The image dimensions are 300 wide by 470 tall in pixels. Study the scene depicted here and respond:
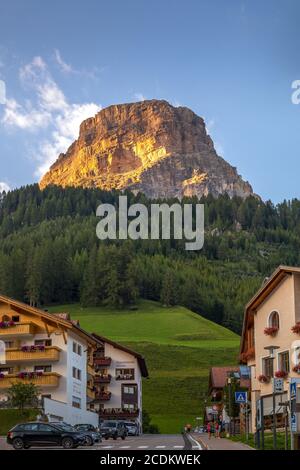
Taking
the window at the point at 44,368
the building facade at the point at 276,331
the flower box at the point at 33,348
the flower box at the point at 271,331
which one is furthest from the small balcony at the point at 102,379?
the flower box at the point at 271,331

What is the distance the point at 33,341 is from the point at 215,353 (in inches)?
2698

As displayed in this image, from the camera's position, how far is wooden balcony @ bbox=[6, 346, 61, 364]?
203ft

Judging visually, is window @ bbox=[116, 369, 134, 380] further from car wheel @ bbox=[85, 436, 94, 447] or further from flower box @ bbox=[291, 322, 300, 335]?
car wheel @ bbox=[85, 436, 94, 447]

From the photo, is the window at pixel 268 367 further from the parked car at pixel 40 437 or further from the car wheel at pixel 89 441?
the parked car at pixel 40 437

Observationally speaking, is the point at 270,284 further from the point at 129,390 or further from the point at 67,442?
the point at 129,390

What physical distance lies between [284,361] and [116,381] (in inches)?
1979

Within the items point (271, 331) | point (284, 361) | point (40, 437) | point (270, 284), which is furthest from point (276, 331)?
point (40, 437)

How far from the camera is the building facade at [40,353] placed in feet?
202

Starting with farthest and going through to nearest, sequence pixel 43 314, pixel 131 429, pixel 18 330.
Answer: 1. pixel 131 429
2. pixel 18 330
3. pixel 43 314

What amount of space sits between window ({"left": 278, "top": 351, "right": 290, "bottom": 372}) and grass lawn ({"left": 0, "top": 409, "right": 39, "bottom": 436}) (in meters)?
19.7

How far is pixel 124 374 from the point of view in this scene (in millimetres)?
94125
